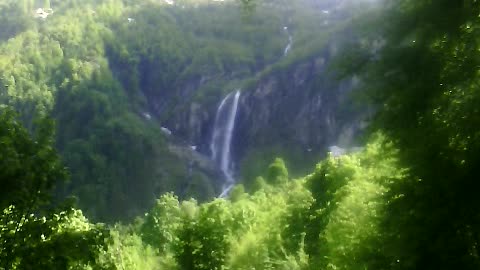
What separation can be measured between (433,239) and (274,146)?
136772 mm

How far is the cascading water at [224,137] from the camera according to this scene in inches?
5463

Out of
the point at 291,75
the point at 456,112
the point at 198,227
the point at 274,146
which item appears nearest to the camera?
the point at 456,112

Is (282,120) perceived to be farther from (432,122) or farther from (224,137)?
(432,122)

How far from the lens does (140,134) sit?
15550 centimetres

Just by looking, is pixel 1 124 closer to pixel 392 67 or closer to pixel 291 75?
pixel 392 67

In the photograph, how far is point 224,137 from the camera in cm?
14250

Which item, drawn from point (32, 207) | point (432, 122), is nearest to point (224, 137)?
point (32, 207)

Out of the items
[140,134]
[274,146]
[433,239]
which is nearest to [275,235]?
[433,239]

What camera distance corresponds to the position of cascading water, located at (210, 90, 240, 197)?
139 meters

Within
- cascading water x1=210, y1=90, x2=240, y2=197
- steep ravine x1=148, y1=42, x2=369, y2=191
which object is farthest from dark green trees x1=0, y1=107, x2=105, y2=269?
cascading water x1=210, y1=90, x2=240, y2=197

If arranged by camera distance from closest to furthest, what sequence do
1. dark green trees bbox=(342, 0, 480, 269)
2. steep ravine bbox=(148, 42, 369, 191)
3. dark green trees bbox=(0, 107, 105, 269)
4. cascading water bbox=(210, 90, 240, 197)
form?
dark green trees bbox=(342, 0, 480, 269), dark green trees bbox=(0, 107, 105, 269), cascading water bbox=(210, 90, 240, 197), steep ravine bbox=(148, 42, 369, 191)

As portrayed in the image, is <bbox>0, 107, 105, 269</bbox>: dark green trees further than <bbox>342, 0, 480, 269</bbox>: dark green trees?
Yes

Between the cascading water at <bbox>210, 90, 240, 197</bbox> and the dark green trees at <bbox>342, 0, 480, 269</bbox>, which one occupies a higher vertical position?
the cascading water at <bbox>210, 90, 240, 197</bbox>

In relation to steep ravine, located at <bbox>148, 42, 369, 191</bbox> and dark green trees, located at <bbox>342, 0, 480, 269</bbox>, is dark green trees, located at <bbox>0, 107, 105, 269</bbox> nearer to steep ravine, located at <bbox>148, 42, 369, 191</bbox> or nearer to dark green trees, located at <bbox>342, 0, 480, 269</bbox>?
dark green trees, located at <bbox>342, 0, 480, 269</bbox>
